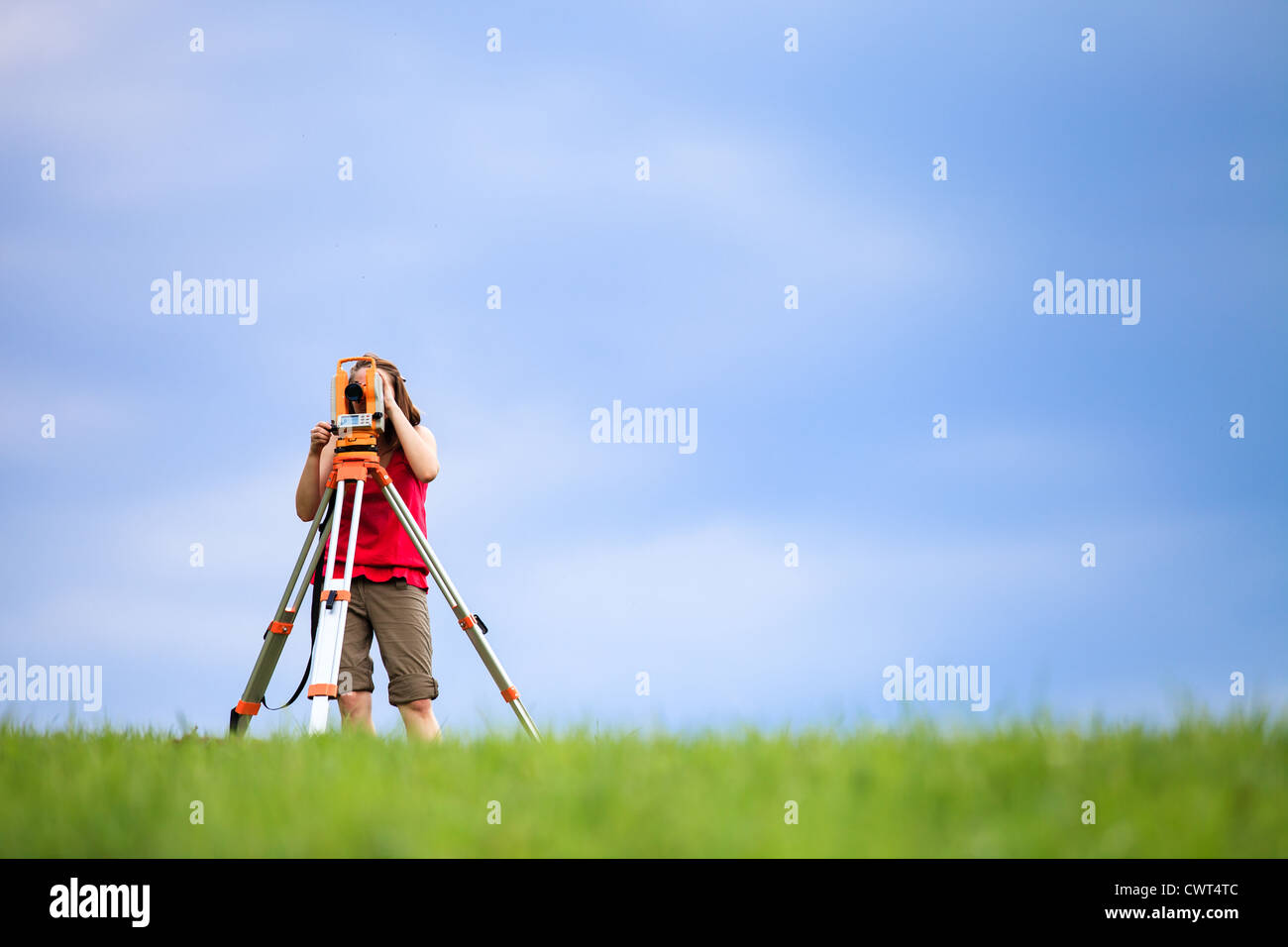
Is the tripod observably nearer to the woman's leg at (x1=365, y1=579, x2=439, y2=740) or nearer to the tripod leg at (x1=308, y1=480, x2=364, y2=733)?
the tripod leg at (x1=308, y1=480, x2=364, y2=733)

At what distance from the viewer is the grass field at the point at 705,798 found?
Result: 3127 mm

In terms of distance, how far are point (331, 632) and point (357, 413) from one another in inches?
51.6

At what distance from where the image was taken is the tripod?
5.66 m

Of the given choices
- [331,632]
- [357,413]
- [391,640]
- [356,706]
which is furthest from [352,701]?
[357,413]

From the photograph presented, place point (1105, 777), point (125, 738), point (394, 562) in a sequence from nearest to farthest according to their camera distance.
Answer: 1. point (1105, 777)
2. point (125, 738)
3. point (394, 562)

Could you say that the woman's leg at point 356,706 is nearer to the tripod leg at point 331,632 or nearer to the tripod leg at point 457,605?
the tripod leg at point 331,632

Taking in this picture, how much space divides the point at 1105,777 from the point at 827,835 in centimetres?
113

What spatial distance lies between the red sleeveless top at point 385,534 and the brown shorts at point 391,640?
8 cm

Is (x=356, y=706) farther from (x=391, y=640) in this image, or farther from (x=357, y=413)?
(x=357, y=413)

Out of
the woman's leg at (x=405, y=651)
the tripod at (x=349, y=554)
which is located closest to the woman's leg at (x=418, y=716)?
the woman's leg at (x=405, y=651)
